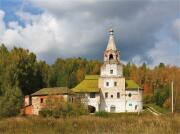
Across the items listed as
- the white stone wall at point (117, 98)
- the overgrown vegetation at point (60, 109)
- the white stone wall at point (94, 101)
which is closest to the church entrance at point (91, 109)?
the white stone wall at point (94, 101)

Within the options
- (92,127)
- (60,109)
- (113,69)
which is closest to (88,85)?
(113,69)

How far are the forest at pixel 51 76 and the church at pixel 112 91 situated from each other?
22.1ft

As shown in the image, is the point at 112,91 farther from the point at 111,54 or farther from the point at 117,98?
the point at 111,54

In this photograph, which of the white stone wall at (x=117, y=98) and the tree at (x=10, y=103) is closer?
the tree at (x=10, y=103)

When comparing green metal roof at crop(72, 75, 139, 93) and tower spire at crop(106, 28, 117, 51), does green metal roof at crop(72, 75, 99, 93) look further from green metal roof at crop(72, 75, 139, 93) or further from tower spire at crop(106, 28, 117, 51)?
tower spire at crop(106, 28, 117, 51)

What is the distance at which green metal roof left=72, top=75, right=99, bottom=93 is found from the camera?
2860 inches

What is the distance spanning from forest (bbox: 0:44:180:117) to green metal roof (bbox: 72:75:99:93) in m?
8.97

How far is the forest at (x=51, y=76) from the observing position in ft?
187

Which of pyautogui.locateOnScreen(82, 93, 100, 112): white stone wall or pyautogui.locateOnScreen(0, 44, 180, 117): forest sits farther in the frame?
pyautogui.locateOnScreen(82, 93, 100, 112): white stone wall

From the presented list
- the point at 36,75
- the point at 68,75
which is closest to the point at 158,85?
the point at 68,75

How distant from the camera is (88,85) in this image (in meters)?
75.1

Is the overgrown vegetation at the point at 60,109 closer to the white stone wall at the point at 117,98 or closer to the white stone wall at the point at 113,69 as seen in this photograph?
the white stone wall at the point at 117,98

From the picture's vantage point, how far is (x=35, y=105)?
225 feet

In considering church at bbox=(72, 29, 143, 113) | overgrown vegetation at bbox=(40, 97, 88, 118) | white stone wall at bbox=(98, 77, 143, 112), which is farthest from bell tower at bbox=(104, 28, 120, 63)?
overgrown vegetation at bbox=(40, 97, 88, 118)
